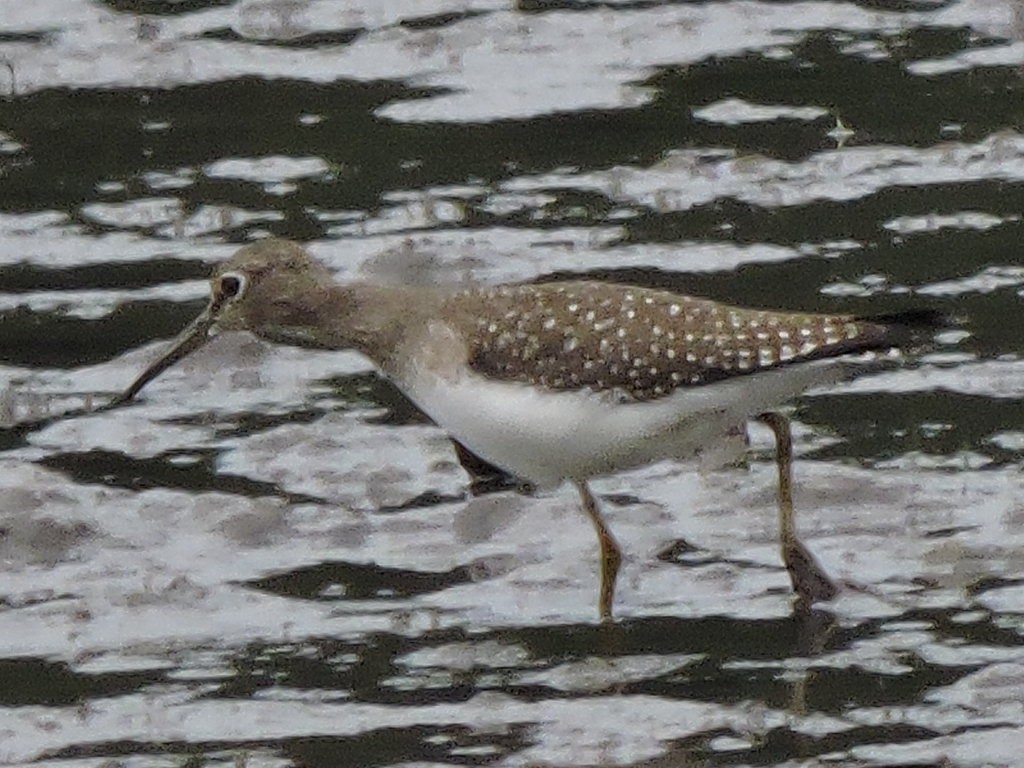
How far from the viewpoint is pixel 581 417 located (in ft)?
31.6

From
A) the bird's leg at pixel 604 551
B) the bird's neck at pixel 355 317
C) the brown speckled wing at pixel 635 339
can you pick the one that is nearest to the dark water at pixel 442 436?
the bird's leg at pixel 604 551

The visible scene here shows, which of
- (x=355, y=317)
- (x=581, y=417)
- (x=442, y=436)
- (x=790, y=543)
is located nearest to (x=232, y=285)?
(x=355, y=317)

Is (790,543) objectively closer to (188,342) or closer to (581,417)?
(581,417)

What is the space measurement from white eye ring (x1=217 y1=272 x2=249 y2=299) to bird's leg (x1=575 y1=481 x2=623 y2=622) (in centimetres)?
139

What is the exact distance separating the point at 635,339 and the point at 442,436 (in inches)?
74.0

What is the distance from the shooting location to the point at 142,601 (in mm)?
10023

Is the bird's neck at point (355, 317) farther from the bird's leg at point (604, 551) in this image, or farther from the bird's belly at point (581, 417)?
the bird's leg at point (604, 551)

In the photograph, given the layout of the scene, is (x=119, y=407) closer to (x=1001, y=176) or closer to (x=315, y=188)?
(x=315, y=188)

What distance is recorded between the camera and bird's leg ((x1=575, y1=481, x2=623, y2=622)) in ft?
32.7

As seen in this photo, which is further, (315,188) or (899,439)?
(315,188)

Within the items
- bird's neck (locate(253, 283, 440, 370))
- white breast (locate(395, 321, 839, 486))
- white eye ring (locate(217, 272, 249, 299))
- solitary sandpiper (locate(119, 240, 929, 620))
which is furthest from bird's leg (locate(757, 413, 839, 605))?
white eye ring (locate(217, 272, 249, 299))

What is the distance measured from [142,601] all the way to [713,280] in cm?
321

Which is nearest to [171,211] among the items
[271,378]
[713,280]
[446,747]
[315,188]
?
[315,188]

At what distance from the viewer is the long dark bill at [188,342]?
34.5 feet
